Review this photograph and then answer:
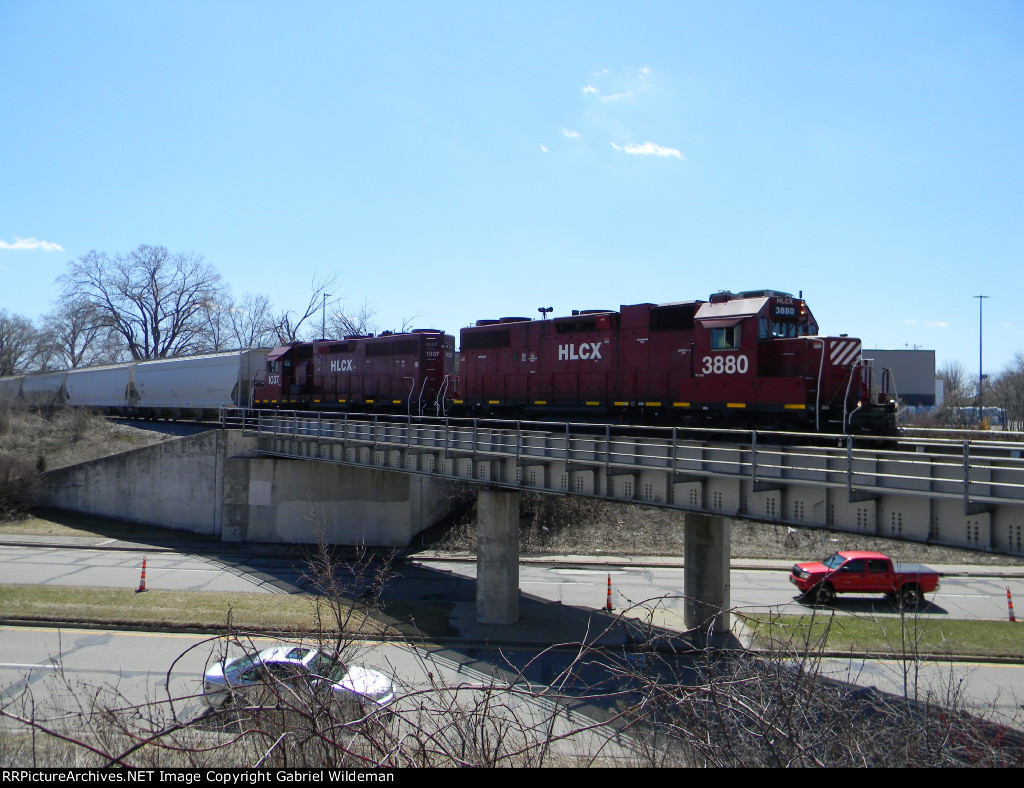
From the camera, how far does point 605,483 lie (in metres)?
15.3

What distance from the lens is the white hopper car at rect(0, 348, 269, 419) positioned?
122 feet

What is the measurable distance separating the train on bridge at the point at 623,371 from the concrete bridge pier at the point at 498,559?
13.1ft

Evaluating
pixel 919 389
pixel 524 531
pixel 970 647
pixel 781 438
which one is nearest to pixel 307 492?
pixel 524 531

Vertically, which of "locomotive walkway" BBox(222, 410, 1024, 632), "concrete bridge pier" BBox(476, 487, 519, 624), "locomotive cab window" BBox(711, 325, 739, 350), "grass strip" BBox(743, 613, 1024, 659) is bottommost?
"grass strip" BBox(743, 613, 1024, 659)

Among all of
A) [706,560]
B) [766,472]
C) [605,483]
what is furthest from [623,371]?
[766,472]

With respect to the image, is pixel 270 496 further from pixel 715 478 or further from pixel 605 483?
pixel 715 478

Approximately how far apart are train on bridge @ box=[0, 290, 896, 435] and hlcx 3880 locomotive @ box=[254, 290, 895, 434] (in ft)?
0.11

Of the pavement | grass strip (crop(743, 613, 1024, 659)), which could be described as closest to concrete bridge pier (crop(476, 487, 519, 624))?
the pavement

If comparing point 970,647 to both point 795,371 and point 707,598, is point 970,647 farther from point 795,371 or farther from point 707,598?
point 795,371

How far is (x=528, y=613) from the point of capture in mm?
18938

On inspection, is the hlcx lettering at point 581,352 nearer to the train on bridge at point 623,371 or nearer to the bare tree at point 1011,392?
the train on bridge at point 623,371

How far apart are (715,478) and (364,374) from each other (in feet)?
64.5

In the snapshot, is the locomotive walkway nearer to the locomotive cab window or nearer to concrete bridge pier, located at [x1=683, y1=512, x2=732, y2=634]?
concrete bridge pier, located at [x1=683, y1=512, x2=732, y2=634]
